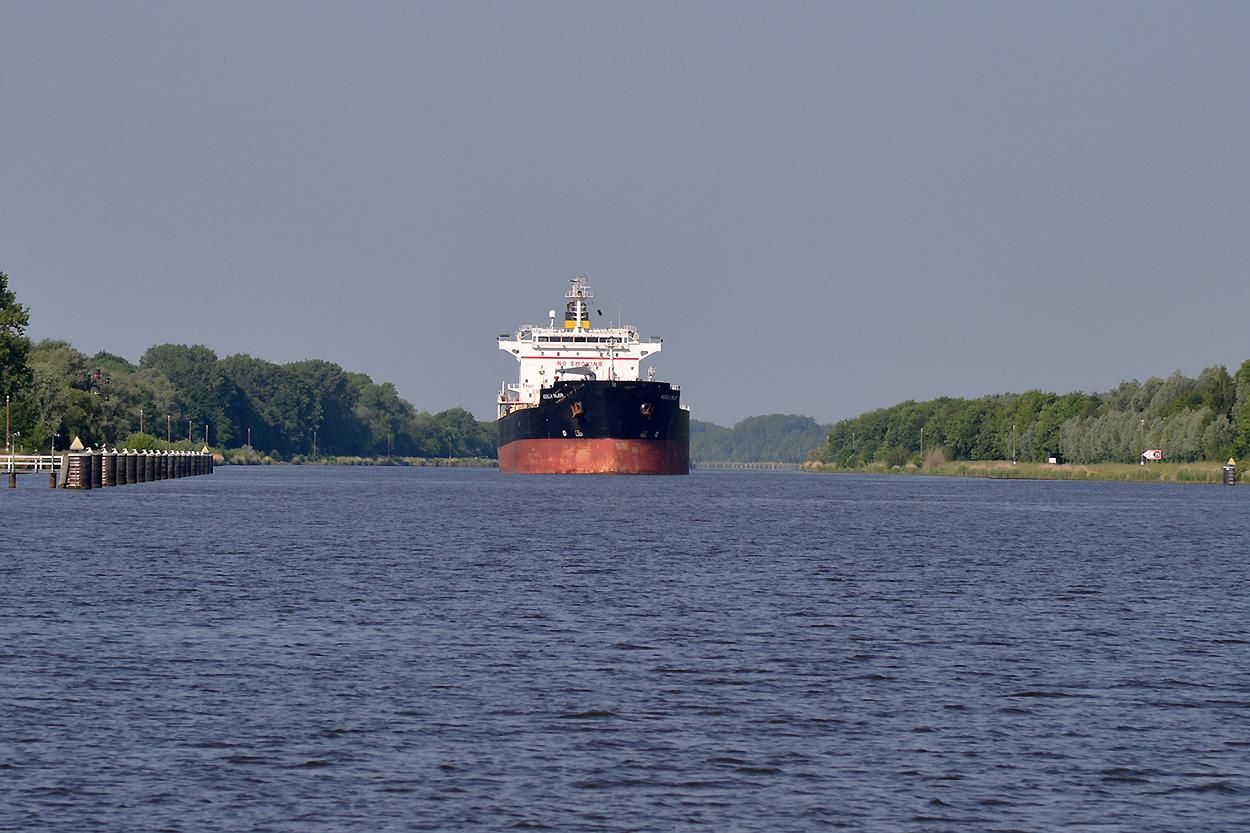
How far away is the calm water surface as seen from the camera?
1454 centimetres

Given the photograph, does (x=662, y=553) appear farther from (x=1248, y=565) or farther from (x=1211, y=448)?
(x=1211, y=448)

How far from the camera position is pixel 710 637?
25875 millimetres

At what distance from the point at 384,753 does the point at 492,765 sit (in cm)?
129

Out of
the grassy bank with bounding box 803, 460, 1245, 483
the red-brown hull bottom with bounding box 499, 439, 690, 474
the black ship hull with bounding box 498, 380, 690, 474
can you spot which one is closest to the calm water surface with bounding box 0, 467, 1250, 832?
the black ship hull with bounding box 498, 380, 690, 474

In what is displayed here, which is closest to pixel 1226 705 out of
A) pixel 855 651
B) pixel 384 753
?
pixel 855 651

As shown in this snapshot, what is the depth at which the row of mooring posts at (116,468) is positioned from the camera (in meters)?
88.7

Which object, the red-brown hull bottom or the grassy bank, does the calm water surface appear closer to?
the red-brown hull bottom

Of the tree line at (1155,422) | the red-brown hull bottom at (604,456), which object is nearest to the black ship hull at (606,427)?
the red-brown hull bottom at (604,456)

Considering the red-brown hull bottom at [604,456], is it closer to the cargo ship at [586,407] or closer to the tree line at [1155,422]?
the cargo ship at [586,407]

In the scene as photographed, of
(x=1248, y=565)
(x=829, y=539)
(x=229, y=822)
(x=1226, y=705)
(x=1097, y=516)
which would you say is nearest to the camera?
(x=229, y=822)

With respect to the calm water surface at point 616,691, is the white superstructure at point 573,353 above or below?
above

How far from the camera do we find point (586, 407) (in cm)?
11869

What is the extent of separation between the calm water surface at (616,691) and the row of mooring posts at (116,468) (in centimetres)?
4641

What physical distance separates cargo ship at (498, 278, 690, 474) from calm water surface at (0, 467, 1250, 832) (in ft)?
244
